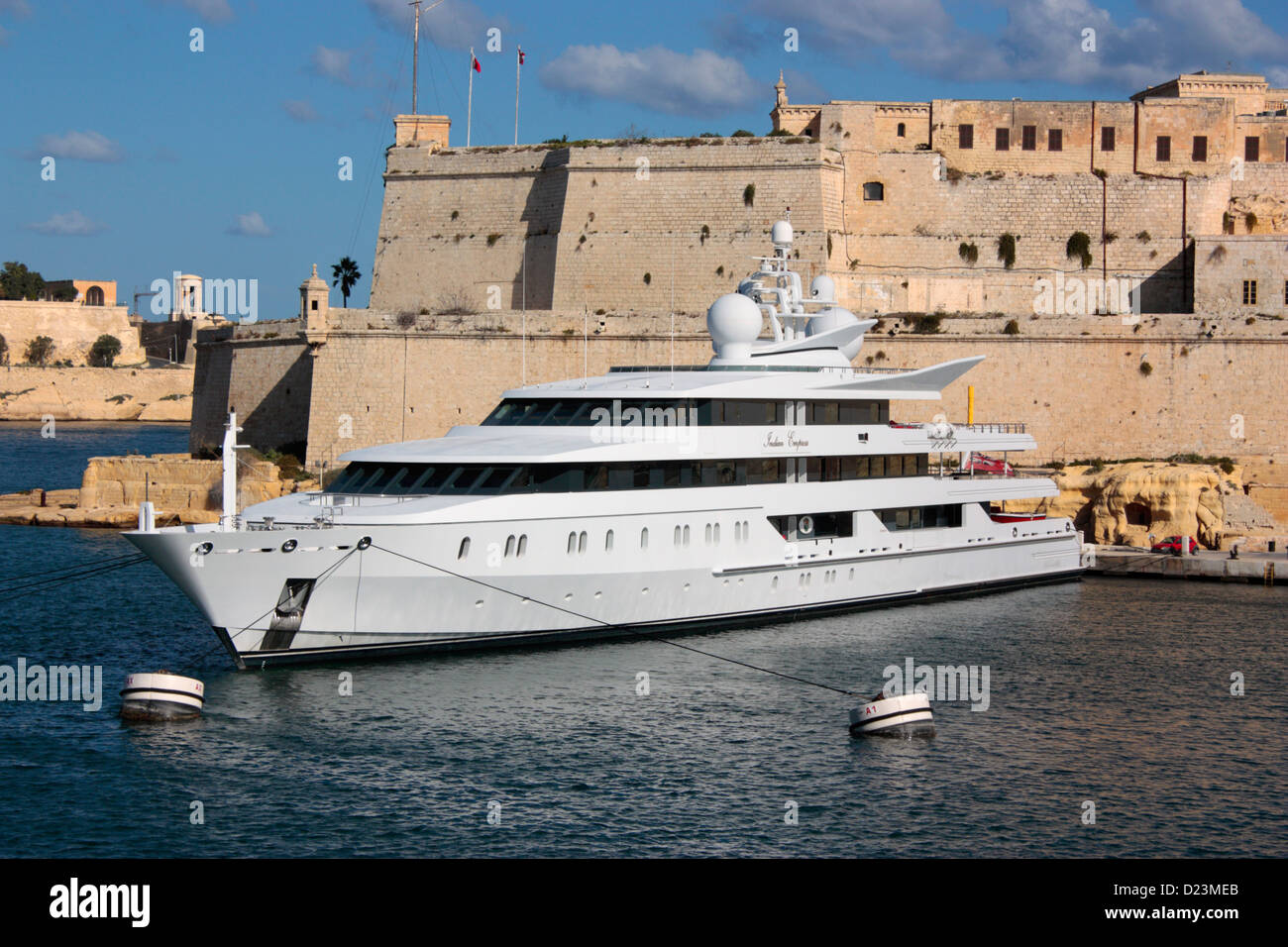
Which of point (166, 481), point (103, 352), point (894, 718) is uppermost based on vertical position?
point (103, 352)

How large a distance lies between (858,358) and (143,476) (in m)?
19.8

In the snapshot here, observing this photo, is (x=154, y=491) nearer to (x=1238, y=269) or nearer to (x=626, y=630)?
(x=626, y=630)

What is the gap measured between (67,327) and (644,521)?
104565 millimetres

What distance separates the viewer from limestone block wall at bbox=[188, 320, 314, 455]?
134 ft

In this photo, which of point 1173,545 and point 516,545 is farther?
point 1173,545

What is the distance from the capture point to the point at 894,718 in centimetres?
1678

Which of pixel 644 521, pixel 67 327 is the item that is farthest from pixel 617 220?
pixel 67 327

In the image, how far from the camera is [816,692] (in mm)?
19078

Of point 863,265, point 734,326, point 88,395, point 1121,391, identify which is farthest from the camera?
point 88,395

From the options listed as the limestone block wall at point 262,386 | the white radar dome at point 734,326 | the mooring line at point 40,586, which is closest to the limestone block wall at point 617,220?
the limestone block wall at point 262,386

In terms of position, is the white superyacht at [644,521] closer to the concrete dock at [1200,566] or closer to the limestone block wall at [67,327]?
the concrete dock at [1200,566]

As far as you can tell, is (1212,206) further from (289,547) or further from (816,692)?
(289,547)

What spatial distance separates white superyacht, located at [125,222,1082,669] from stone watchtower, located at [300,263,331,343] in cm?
1337
